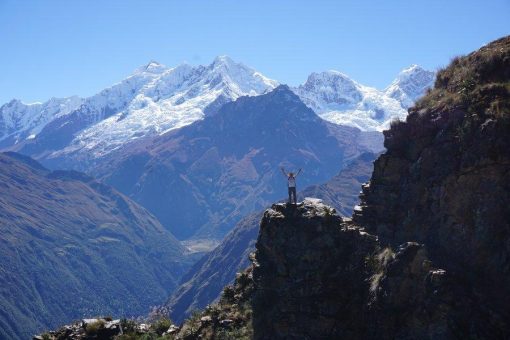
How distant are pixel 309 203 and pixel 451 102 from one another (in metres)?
8.57

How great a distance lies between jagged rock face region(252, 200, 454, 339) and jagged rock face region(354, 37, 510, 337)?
1.09m

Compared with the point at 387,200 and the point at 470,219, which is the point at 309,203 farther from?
the point at 470,219

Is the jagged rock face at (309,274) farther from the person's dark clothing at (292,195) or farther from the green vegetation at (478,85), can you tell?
the green vegetation at (478,85)

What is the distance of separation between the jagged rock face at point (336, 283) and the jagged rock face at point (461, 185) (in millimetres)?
1093

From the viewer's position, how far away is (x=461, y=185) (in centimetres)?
2544

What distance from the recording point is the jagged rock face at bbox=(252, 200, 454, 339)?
23.7 meters

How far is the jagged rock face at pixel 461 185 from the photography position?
2322cm

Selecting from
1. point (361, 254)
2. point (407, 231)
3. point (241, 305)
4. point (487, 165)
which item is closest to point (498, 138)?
point (487, 165)

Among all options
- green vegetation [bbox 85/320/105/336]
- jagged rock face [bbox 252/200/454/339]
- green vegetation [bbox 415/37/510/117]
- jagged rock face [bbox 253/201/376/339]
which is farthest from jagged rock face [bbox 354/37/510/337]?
green vegetation [bbox 85/320/105/336]

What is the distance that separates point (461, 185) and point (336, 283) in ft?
23.2

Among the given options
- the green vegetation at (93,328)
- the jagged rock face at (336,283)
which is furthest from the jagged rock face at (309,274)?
the green vegetation at (93,328)

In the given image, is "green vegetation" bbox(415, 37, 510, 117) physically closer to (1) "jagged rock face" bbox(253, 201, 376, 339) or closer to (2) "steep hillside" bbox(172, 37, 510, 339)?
(2) "steep hillside" bbox(172, 37, 510, 339)

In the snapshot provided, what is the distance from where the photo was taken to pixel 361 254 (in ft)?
92.6

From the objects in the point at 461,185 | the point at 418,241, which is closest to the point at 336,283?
the point at 418,241
